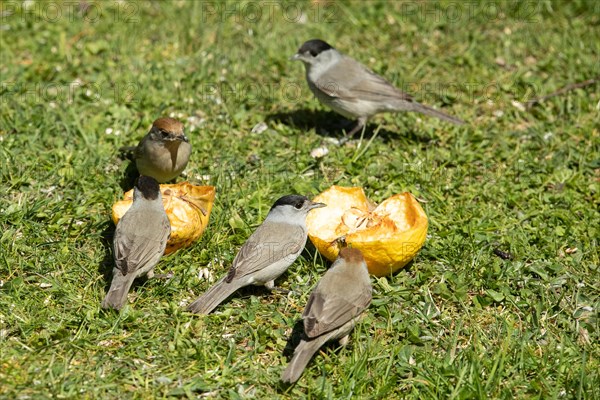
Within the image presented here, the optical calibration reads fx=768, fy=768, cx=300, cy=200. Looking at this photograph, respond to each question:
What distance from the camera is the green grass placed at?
502 centimetres

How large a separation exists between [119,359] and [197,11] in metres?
5.88

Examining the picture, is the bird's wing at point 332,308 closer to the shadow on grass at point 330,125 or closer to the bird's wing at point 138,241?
the bird's wing at point 138,241

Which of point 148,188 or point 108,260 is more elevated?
point 148,188

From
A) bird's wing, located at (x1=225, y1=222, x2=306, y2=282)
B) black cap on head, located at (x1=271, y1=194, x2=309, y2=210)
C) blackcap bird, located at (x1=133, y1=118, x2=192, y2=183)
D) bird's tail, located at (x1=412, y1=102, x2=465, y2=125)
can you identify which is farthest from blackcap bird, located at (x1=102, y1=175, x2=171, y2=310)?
bird's tail, located at (x1=412, y1=102, x2=465, y2=125)

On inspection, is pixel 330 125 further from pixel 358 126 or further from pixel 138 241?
pixel 138 241

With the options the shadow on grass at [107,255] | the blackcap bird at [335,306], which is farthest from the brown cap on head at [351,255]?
the shadow on grass at [107,255]

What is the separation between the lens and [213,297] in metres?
5.44

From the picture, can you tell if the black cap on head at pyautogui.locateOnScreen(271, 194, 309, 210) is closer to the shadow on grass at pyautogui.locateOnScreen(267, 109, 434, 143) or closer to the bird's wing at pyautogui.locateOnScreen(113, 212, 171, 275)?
the bird's wing at pyautogui.locateOnScreen(113, 212, 171, 275)

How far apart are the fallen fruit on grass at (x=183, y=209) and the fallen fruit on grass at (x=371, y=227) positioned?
0.84 metres

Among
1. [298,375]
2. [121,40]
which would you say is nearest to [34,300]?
[298,375]

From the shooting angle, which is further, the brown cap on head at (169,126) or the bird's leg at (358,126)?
the bird's leg at (358,126)

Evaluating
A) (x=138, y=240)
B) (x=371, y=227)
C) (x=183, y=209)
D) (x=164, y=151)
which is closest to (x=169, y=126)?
(x=164, y=151)

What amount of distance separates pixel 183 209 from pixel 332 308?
181 centimetres

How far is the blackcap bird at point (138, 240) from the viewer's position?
17.6 feet
